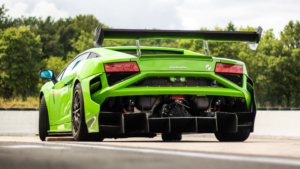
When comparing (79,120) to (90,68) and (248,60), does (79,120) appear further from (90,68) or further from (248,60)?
(248,60)

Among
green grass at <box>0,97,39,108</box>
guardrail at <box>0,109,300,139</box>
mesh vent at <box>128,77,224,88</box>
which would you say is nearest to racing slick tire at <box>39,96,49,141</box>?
mesh vent at <box>128,77,224,88</box>

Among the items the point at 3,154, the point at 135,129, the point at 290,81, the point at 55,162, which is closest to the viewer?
the point at 55,162

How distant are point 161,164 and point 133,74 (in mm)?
2898

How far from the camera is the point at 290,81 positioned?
57938mm

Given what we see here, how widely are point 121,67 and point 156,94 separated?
1.81 ft

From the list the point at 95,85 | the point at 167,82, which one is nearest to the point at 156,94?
the point at 167,82

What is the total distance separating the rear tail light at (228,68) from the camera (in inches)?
220

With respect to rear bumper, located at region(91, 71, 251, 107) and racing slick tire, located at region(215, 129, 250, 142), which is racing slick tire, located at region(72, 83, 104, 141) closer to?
rear bumper, located at region(91, 71, 251, 107)

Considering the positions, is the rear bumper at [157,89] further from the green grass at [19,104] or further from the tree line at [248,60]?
the tree line at [248,60]

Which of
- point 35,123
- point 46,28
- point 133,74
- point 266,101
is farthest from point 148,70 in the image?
point 46,28

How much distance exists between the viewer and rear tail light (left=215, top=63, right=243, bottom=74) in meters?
5.58

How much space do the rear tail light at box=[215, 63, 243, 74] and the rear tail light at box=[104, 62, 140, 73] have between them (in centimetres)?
108

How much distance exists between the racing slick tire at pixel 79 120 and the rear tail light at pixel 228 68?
5.90ft

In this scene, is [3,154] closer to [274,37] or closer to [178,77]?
[178,77]
